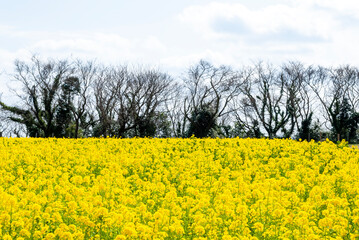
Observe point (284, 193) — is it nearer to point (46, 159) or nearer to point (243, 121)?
point (46, 159)

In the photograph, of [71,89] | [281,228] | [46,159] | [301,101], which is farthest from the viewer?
[301,101]

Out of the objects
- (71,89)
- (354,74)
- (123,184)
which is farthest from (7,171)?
(354,74)

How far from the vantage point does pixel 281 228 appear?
557 centimetres

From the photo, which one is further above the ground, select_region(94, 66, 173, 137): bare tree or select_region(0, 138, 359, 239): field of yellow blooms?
select_region(94, 66, 173, 137): bare tree

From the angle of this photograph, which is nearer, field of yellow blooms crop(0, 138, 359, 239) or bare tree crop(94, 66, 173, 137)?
field of yellow blooms crop(0, 138, 359, 239)

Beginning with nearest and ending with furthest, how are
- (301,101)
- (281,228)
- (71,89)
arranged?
1. (281,228)
2. (71,89)
3. (301,101)

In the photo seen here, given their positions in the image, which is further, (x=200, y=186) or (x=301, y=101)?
(x=301, y=101)

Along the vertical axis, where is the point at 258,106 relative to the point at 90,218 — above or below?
above

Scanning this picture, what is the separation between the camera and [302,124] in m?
53.2

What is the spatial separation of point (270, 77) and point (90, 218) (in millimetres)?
52452

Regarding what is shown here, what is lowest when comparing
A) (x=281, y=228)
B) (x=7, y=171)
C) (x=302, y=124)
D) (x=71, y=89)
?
(x=281, y=228)

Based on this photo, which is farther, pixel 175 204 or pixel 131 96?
pixel 131 96

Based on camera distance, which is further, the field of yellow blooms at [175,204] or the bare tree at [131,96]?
the bare tree at [131,96]

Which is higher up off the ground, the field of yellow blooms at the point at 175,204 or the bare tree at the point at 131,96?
the bare tree at the point at 131,96
